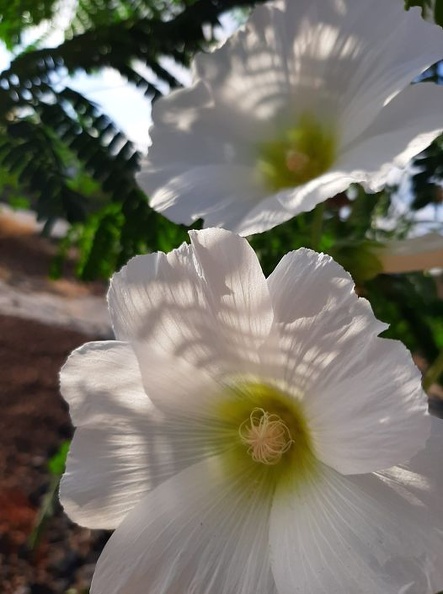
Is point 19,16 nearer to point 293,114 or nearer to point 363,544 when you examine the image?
point 293,114

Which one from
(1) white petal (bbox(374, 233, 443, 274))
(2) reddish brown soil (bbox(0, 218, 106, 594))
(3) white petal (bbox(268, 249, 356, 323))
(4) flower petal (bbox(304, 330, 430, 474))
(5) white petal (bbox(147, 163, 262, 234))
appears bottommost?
(2) reddish brown soil (bbox(0, 218, 106, 594))

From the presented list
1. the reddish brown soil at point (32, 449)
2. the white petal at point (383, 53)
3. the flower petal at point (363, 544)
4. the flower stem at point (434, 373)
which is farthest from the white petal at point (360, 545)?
the reddish brown soil at point (32, 449)

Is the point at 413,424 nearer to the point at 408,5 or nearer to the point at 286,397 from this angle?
the point at 286,397

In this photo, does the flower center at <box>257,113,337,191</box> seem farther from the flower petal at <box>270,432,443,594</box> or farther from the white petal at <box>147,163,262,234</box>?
the flower petal at <box>270,432,443,594</box>

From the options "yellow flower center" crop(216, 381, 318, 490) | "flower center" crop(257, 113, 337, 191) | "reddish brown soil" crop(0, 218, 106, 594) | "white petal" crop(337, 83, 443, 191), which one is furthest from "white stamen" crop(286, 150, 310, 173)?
"reddish brown soil" crop(0, 218, 106, 594)

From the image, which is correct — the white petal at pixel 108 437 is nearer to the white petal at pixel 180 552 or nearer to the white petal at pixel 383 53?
the white petal at pixel 180 552
